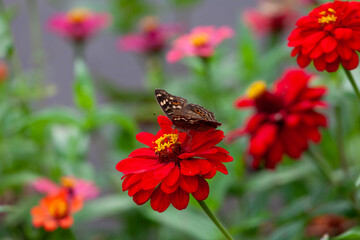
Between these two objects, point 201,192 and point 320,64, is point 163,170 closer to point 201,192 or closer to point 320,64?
point 201,192

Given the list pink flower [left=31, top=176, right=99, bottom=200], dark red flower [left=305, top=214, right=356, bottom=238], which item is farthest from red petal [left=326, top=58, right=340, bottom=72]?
pink flower [left=31, top=176, right=99, bottom=200]

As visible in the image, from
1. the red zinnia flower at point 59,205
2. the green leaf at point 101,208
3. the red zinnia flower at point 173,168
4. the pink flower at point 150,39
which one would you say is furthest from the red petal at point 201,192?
the pink flower at point 150,39

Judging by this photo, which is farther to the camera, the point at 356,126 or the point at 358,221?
the point at 356,126

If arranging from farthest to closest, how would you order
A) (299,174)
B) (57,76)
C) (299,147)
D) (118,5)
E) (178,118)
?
(57,76) < (118,5) < (299,174) < (299,147) < (178,118)

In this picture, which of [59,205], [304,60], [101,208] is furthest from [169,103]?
[101,208]

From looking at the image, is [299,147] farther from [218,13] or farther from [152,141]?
[218,13]

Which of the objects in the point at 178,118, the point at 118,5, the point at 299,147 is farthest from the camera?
the point at 118,5

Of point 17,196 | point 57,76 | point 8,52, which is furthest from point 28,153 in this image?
point 57,76

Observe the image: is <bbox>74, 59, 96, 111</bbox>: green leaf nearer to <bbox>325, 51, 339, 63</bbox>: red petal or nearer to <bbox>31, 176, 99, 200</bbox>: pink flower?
<bbox>31, 176, 99, 200</bbox>: pink flower
